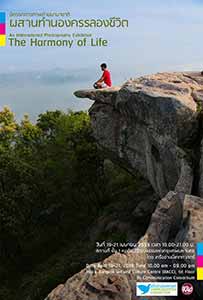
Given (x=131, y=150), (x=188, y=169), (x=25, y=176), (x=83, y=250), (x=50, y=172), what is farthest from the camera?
(x=50, y=172)

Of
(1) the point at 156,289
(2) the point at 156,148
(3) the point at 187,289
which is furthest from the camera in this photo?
(2) the point at 156,148

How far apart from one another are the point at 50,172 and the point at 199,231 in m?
20.2

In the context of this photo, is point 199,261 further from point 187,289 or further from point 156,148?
point 156,148

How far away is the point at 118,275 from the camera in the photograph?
1353 cm

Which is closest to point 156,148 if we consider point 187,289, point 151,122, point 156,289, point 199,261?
point 151,122

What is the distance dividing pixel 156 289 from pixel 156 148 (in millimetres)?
9201

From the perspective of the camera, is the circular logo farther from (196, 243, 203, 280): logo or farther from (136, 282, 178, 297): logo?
(196, 243, 203, 280): logo

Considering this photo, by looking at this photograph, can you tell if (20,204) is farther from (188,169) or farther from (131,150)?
(188,169)

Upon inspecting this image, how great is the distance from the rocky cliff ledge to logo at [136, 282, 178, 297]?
207 millimetres

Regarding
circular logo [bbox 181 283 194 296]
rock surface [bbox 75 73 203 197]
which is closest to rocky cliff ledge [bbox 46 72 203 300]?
rock surface [bbox 75 73 203 197]

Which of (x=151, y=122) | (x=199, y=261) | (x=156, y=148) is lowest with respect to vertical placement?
(x=199, y=261)

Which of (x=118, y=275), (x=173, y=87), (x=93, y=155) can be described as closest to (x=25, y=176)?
(x=93, y=155)

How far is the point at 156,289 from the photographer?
1331 cm

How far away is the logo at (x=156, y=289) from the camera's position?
13.1m
